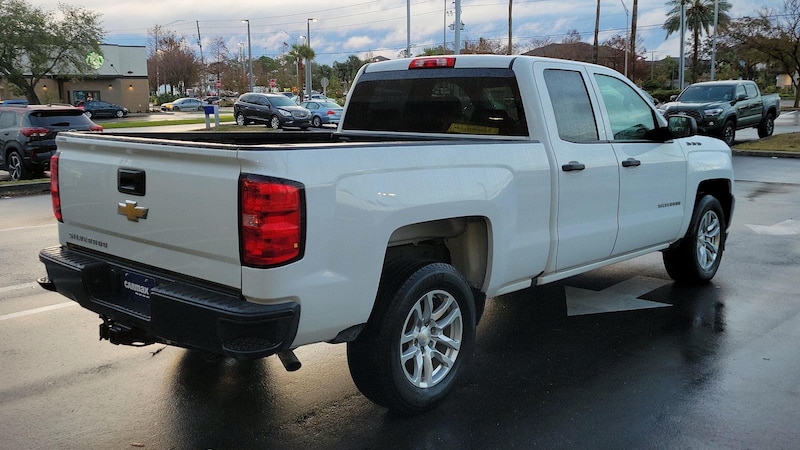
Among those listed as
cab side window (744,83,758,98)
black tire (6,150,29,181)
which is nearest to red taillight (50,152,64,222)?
black tire (6,150,29,181)

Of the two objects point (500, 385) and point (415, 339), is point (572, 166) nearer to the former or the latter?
point (500, 385)

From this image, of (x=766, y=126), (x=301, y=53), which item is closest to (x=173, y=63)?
(x=301, y=53)

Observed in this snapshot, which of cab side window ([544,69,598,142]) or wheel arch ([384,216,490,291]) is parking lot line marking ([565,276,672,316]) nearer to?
cab side window ([544,69,598,142])

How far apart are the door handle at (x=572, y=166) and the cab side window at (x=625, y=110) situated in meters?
0.73

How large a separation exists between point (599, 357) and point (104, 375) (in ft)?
10.6

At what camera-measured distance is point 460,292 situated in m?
4.05

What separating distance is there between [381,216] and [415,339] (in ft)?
2.63

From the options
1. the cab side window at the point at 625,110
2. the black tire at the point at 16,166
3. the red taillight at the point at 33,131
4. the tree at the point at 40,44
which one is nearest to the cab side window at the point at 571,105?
the cab side window at the point at 625,110

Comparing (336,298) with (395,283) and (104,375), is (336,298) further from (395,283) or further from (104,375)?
(104,375)

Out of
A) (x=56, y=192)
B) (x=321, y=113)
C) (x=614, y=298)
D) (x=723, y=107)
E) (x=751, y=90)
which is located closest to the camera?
(x=56, y=192)

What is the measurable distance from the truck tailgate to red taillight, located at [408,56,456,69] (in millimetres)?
2254

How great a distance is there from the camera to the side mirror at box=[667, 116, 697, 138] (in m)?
5.88

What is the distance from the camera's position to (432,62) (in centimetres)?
525

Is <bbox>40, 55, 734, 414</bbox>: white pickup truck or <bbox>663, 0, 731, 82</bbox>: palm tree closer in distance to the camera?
<bbox>40, 55, 734, 414</bbox>: white pickup truck
